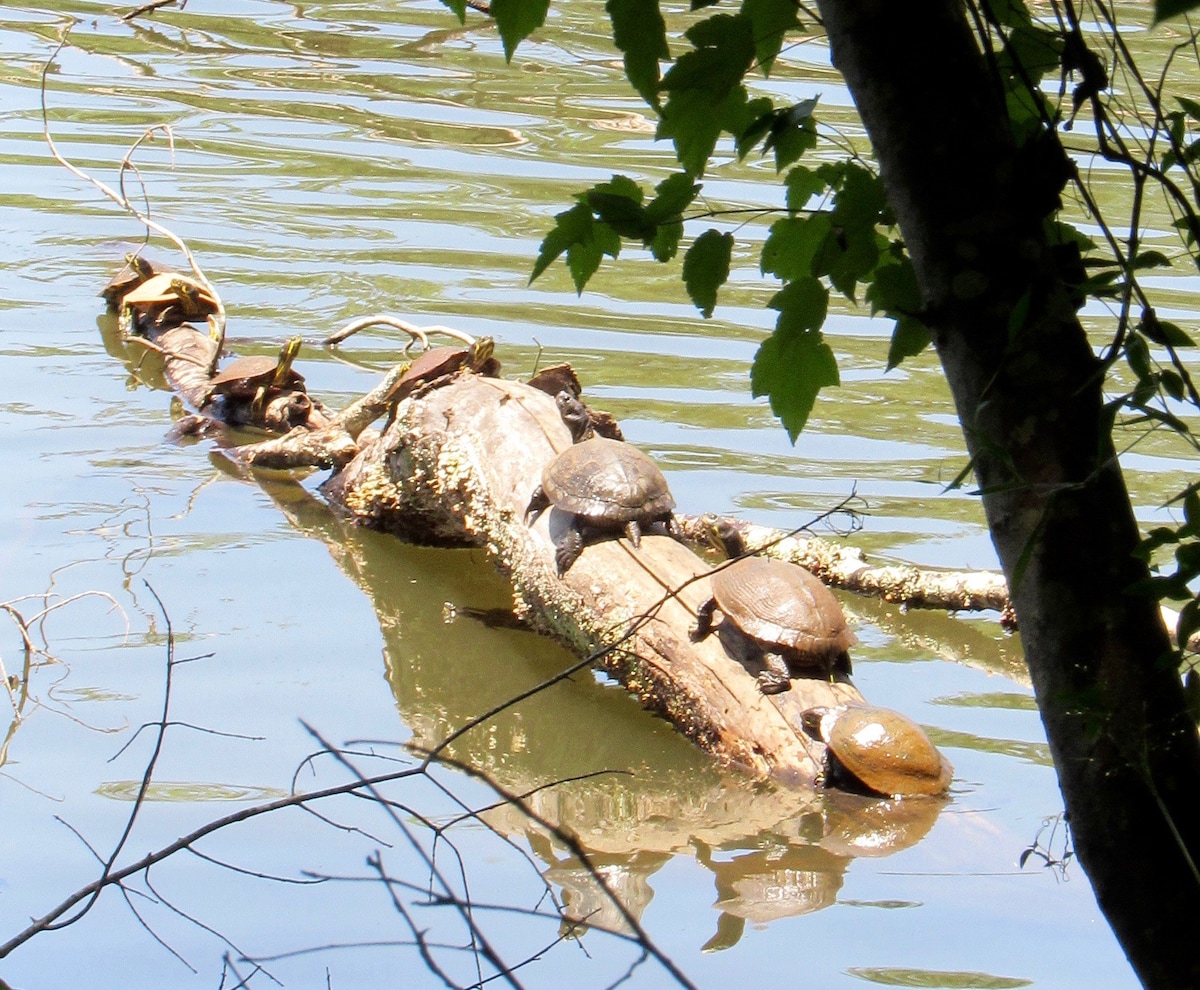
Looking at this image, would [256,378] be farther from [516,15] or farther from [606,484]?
[516,15]

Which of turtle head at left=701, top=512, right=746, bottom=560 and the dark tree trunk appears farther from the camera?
turtle head at left=701, top=512, right=746, bottom=560

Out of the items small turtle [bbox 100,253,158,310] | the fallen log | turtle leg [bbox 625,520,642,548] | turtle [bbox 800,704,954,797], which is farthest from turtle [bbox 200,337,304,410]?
turtle [bbox 800,704,954,797]

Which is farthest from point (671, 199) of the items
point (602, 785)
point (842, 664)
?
point (842, 664)

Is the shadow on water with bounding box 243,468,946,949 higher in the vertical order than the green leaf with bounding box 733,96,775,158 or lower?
lower

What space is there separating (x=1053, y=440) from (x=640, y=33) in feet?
2.32

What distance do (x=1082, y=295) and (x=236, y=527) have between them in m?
5.08

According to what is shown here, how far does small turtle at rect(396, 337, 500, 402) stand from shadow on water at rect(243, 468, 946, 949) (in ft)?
3.74

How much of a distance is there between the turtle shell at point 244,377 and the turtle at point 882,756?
4.11 meters

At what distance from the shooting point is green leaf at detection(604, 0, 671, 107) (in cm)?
173

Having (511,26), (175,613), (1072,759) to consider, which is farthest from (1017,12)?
(175,613)

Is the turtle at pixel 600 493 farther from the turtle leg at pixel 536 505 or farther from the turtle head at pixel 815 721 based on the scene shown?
the turtle head at pixel 815 721

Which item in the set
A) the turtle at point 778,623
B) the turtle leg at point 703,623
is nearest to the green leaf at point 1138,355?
the turtle at point 778,623

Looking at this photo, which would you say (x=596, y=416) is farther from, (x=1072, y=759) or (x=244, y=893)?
(x=1072, y=759)

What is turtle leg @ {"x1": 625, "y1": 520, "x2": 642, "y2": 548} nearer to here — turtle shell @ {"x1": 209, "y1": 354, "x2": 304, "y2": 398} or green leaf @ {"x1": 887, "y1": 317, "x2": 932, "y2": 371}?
turtle shell @ {"x1": 209, "y1": 354, "x2": 304, "y2": 398}
